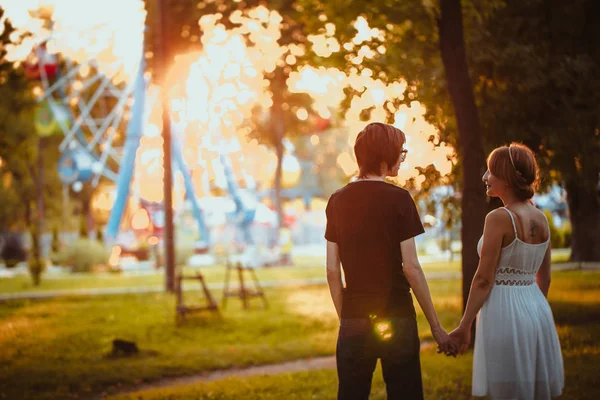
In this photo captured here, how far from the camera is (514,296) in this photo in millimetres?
4531

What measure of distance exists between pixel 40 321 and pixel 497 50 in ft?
31.8

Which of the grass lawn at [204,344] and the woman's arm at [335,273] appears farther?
the grass lawn at [204,344]

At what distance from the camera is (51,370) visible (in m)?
10.7

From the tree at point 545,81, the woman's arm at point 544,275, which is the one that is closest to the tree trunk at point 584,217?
the tree at point 545,81

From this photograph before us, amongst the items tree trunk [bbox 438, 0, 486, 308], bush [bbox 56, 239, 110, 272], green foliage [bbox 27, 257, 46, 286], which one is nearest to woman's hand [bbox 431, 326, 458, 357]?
tree trunk [bbox 438, 0, 486, 308]

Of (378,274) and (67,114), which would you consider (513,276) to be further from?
(67,114)

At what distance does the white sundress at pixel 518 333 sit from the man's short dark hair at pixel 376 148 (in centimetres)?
74

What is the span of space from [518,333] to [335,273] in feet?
3.44

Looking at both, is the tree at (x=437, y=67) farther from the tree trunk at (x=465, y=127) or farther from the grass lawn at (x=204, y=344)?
the grass lawn at (x=204, y=344)

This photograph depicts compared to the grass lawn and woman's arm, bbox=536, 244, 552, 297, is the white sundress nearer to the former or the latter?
woman's arm, bbox=536, 244, 552, 297

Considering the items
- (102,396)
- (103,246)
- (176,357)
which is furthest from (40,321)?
(103,246)

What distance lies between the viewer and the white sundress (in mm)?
4496

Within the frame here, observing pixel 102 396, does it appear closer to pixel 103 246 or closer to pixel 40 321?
pixel 40 321

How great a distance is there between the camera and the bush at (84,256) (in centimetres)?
3145
